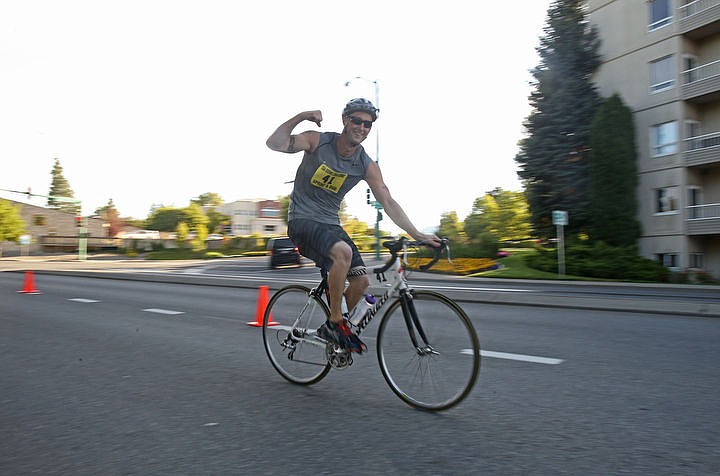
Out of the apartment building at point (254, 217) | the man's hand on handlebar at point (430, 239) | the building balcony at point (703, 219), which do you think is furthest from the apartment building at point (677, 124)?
the apartment building at point (254, 217)

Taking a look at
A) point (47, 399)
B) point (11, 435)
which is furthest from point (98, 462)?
point (47, 399)

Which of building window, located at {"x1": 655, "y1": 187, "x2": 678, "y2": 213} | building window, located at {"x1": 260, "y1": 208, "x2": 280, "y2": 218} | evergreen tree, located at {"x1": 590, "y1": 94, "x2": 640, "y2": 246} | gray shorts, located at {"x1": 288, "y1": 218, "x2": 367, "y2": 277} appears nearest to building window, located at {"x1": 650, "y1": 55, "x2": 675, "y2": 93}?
evergreen tree, located at {"x1": 590, "y1": 94, "x2": 640, "y2": 246}

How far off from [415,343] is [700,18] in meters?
28.4

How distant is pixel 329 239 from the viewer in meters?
3.93

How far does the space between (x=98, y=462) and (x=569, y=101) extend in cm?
3117

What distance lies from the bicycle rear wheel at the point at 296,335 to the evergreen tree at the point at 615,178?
86.1ft

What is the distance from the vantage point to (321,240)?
3.96m

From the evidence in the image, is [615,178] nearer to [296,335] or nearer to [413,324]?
[296,335]

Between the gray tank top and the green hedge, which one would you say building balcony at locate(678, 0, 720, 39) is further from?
the gray tank top

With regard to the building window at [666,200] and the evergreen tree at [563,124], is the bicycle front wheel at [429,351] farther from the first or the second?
the evergreen tree at [563,124]

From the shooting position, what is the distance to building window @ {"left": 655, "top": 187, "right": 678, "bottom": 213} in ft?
86.1

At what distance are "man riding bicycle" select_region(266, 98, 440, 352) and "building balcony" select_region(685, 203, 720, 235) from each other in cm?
2549

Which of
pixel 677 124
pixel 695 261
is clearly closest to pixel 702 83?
pixel 677 124

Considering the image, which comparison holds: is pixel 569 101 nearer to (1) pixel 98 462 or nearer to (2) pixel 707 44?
(2) pixel 707 44
